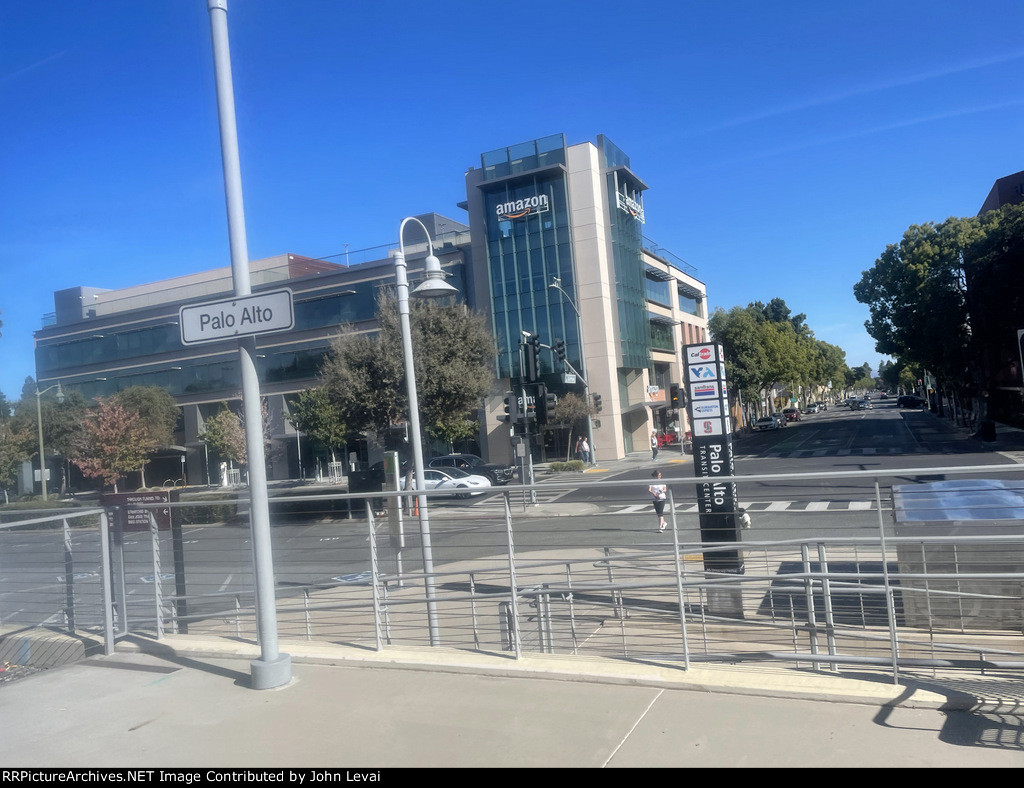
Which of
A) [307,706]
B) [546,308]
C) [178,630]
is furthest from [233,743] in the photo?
[546,308]

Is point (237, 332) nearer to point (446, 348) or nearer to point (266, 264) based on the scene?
point (446, 348)

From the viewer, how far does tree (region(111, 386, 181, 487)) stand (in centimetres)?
4802

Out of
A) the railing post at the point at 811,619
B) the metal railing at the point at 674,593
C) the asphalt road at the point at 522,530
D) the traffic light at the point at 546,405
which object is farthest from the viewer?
the traffic light at the point at 546,405

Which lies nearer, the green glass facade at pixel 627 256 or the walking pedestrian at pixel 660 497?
the walking pedestrian at pixel 660 497

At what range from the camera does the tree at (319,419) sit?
4525 cm

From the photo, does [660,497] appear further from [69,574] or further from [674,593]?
[69,574]

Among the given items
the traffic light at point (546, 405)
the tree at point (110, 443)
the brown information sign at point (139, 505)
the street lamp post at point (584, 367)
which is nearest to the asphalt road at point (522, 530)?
the brown information sign at point (139, 505)

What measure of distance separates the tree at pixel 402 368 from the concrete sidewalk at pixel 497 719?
24870 mm

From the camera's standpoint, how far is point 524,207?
47469mm

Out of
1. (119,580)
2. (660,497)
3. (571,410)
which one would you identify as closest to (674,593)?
(660,497)

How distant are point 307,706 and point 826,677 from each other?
348 cm

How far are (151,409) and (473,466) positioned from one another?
77.4 feet

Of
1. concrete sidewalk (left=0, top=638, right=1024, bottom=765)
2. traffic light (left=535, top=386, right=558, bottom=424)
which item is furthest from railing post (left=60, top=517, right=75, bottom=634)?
traffic light (left=535, top=386, right=558, bottom=424)

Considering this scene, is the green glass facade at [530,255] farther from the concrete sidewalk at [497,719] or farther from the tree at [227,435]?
the concrete sidewalk at [497,719]
